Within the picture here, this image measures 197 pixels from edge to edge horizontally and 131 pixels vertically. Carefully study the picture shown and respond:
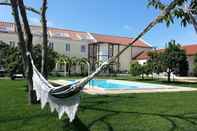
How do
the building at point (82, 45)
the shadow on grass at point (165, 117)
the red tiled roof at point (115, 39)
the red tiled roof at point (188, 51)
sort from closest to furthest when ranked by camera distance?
1. the shadow on grass at point (165, 117)
2. the red tiled roof at point (188, 51)
3. the building at point (82, 45)
4. the red tiled roof at point (115, 39)

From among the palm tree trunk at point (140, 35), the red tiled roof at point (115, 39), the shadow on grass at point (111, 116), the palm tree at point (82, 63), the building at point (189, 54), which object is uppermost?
the red tiled roof at point (115, 39)

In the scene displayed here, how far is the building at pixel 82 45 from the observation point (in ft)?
133

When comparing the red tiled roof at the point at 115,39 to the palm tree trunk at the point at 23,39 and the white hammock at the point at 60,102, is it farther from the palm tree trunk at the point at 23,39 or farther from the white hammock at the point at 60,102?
the white hammock at the point at 60,102

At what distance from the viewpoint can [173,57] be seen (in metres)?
22.9

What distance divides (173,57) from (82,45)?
22.4 meters

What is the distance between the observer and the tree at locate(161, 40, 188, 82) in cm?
2286

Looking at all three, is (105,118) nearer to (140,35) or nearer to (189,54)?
(140,35)

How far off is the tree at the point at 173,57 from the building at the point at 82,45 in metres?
16.5

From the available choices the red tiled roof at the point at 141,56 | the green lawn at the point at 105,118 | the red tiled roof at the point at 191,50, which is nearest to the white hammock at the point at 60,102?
the green lawn at the point at 105,118

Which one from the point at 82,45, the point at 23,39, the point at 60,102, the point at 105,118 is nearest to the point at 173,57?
the point at 23,39

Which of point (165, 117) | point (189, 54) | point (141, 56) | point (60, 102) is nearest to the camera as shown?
point (60, 102)

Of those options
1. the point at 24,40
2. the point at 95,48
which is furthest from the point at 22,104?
the point at 95,48

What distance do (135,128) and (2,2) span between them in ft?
16.5

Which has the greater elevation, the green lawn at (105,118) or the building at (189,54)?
the building at (189,54)
